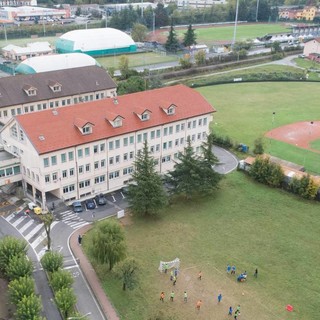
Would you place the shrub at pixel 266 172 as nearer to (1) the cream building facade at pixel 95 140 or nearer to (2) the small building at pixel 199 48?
(1) the cream building facade at pixel 95 140

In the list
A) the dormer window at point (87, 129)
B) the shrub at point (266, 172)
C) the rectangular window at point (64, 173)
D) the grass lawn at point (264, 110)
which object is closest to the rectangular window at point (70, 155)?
the rectangular window at point (64, 173)

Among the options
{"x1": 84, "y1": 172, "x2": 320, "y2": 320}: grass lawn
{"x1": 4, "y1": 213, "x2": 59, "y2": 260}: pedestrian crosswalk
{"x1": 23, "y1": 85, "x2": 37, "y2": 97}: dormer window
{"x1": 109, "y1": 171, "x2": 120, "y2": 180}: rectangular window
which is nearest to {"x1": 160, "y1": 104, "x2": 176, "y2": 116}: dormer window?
{"x1": 109, "y1": 171, "x2": 120, "y2": 180}: rectangular window

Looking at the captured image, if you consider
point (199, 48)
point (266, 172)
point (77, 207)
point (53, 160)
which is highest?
point (53, 160)

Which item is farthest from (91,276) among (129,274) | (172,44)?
(172,44)

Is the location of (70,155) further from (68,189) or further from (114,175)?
(114,175)

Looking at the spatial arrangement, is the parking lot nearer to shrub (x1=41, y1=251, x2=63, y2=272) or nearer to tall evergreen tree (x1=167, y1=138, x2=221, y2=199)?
tall evergreen tree (x1=167, y1=138, x2=221, y2=199)

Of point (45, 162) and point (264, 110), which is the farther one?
point (264, 110)

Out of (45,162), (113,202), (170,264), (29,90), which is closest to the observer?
(170,264)
